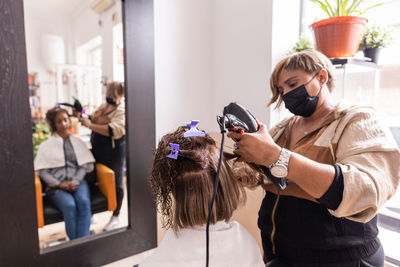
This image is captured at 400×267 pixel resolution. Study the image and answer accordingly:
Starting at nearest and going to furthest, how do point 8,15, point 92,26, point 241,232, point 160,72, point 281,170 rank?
point 281,170 < point 241,232 < point 8,15 < point 92,26 < point 160,72

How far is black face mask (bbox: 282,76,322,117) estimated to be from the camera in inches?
40.4

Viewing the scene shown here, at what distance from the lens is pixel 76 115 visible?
1724 millimetres

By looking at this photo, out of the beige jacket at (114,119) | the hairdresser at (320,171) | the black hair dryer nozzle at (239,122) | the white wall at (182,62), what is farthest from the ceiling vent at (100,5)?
the black hair dryer nozzle at (239,122)

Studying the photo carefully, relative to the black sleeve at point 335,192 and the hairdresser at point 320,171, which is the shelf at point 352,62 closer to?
the hairdresser at point 320,171

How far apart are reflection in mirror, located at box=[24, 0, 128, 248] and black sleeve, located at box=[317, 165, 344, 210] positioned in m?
1.28

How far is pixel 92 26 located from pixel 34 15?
30 centimetres

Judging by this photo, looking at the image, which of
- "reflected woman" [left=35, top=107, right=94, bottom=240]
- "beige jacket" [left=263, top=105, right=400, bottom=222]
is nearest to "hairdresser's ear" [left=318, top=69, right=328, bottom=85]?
"beige jacket" [left=263, top=105, right=400, bottom=222]

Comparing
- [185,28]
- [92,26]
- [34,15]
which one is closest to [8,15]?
[34,15]

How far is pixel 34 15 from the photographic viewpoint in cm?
140

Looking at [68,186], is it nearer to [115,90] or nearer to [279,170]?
[115,90]

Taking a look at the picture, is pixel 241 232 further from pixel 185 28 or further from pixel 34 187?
pixel 185 28

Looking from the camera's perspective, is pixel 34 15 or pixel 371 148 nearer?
pixel 371 148

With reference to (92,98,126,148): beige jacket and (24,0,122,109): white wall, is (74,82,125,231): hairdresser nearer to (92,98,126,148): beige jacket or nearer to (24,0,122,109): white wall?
(92,98,126,148): beige jacket

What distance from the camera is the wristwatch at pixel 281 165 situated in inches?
29.6
